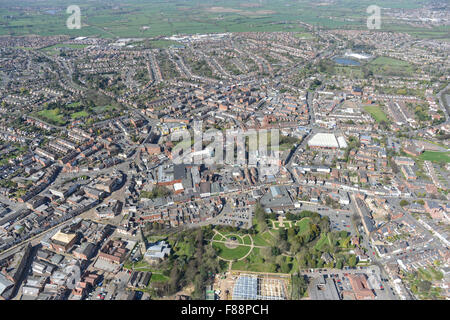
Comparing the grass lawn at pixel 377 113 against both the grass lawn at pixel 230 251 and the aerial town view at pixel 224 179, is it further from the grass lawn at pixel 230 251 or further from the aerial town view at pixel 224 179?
the grass lawn at pixel 230 251

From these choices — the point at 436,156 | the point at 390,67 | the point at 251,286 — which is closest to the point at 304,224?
the point at 251,286

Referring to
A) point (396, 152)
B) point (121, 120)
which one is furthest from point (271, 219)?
point (121, 120)

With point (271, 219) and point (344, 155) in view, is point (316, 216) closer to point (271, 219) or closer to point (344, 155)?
point (271, 219)

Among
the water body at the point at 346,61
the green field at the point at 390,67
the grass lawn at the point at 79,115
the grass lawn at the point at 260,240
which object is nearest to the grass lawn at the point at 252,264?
the grass lawn at the point at 260,240

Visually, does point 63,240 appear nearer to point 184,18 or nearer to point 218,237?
point 218,237

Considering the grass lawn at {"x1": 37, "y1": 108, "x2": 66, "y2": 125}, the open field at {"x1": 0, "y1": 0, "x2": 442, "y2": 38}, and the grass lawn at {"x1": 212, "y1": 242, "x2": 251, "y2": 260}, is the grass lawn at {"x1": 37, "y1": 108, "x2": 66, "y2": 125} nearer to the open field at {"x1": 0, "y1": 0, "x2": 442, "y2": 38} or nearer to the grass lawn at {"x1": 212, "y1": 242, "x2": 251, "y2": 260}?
the grass lawn at {"x1": 212, "y1": 242, "x2": 251, "y2": 260}

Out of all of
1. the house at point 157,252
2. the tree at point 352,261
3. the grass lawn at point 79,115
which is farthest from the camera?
the grass lawn at point 79,115
